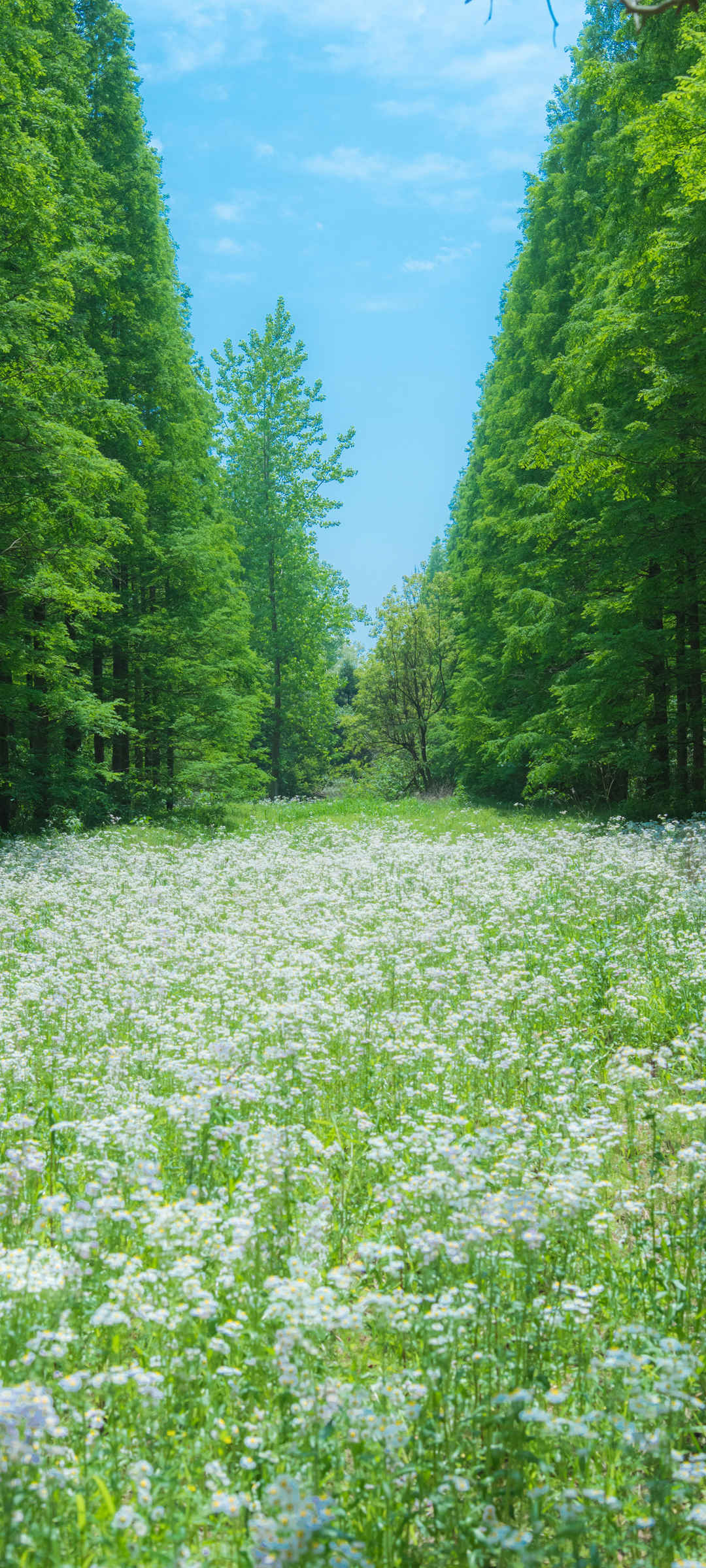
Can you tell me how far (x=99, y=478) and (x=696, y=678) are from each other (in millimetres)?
11285

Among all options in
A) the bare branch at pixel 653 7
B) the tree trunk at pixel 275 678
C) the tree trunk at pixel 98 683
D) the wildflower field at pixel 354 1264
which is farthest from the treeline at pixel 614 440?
the tree trunk at pixel 275 678

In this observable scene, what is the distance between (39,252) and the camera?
581 inches

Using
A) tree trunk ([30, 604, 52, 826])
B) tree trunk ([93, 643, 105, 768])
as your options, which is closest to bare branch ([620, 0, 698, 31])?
tree trunk ([30, 604, 52, 826])

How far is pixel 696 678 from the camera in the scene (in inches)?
636

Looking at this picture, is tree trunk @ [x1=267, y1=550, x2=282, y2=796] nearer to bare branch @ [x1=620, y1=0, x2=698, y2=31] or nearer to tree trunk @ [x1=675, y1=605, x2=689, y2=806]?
tree trunk @ [x1=675, y1=605, x2=689, y2=806]

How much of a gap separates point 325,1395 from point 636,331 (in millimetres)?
15489

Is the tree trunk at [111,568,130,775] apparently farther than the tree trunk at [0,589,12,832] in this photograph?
Yes

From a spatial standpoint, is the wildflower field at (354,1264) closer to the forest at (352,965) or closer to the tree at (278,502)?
the forest at (352,965)

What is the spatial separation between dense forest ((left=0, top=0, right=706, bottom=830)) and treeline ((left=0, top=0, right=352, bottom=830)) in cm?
8

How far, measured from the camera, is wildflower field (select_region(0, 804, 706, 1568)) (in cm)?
235

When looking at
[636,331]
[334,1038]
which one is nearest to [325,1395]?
[334,1038]

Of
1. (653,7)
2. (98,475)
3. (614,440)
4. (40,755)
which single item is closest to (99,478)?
(98,475)

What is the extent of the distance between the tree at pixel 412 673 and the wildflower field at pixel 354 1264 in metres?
33.0

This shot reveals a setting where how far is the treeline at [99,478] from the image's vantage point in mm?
14438
